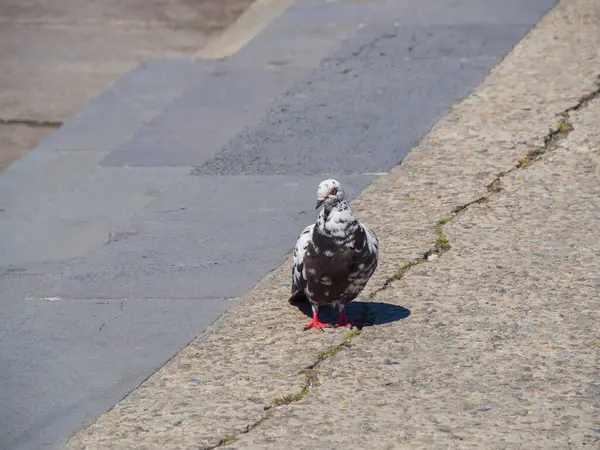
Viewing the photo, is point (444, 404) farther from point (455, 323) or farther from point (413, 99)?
point (413, 99)

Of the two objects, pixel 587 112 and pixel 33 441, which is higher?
pixel 587 112

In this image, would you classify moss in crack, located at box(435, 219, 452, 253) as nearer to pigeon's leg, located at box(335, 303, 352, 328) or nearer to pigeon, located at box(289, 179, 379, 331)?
pigeon's leg, located at box(335, 303, 352, 328)

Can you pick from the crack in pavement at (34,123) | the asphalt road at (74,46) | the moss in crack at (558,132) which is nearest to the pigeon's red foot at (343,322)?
the moss in crack at (558,132)

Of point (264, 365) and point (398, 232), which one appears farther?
point (398, 232)

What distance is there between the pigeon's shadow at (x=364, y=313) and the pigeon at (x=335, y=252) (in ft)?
1.05

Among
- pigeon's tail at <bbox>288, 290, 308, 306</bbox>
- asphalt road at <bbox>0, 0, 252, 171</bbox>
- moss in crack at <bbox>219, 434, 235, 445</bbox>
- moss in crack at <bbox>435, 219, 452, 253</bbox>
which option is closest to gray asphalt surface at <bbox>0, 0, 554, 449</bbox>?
pigeon's tail at <bbox>288, 290, 308, 306</bbox>

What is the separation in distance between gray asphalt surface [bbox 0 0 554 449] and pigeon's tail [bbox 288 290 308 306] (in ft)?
1.74

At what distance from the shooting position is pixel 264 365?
6.76m

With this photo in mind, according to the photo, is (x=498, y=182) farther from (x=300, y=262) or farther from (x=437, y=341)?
(x=300, y=262)

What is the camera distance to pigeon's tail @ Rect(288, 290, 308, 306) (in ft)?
24.1

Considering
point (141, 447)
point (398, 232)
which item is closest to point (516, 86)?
point (398, 232)

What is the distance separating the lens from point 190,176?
1041 cm

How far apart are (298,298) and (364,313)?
44 cm

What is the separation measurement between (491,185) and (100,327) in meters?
3.41
